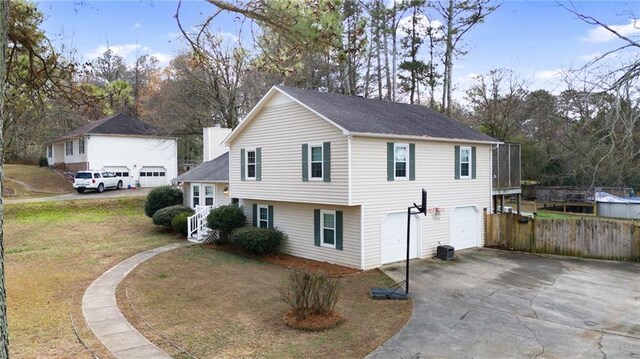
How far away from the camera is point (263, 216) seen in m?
20.1

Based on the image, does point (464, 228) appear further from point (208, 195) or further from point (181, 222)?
point (181, 222)

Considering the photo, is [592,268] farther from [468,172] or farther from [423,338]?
[423,338]

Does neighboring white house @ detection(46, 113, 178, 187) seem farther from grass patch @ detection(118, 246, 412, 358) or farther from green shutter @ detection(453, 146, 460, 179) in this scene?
green shutter @ detection(453, 146, 460, 179)

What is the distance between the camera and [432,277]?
14688mm

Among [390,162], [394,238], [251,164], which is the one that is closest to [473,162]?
[390,162]

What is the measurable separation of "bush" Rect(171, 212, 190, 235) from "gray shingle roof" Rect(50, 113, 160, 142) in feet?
52.3

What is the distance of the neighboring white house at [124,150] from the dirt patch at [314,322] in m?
29.9

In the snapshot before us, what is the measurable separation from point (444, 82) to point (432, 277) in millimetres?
23596

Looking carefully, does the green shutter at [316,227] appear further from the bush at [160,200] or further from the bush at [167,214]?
the bush at [160,200]

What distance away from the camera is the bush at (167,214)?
2330cm

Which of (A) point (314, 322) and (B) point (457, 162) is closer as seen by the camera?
(A) point (314, 322)

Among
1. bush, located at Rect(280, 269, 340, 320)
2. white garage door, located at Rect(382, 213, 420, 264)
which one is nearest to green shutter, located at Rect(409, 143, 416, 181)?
white garage door, located at Rect(382, 213, 420, 264)

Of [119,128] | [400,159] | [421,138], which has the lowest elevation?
[400,159]

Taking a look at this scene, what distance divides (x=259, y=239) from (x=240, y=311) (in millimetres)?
6918
